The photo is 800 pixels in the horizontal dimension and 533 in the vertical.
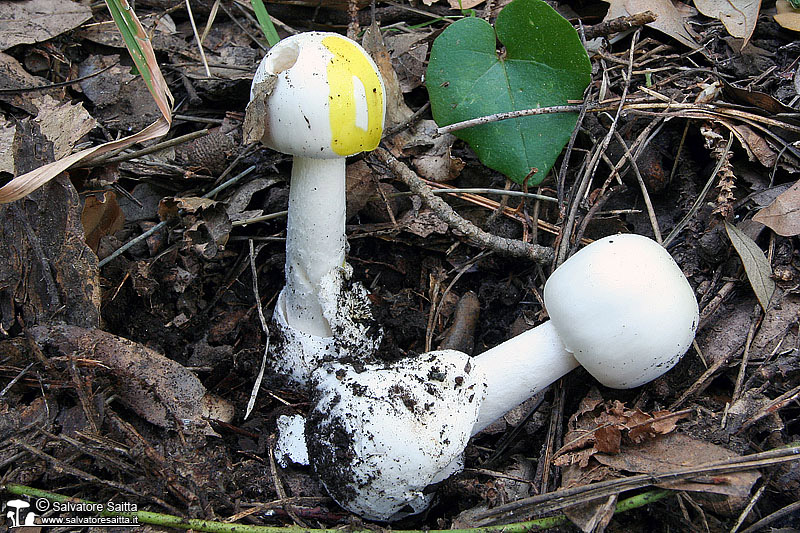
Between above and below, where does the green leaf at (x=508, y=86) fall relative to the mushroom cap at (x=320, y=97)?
below

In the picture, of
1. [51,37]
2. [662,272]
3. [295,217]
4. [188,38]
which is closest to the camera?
[662,272]

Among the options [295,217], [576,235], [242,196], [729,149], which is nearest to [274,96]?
[295,217]

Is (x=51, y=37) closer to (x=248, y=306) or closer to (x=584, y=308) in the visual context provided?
(x=248, y=306)

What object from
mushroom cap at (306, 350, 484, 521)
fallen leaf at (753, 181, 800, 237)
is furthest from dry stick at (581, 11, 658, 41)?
mushroom cap at (306, 350, 484, 521)

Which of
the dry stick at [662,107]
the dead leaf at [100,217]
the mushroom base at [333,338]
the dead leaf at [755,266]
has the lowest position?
the mushroom base at [333,338]

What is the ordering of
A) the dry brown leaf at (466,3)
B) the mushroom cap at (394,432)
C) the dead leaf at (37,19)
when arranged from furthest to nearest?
the dry brown leaf at (466,3)
the dead leaf at (37,19)
the mushroom cap at (394,432)

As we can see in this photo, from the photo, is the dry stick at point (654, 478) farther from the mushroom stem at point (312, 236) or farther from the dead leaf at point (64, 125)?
the dead leaf at point (64, 125)

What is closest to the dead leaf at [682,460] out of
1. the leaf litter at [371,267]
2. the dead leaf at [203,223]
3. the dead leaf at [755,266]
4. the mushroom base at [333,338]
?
the leaf litter at [371,267]
